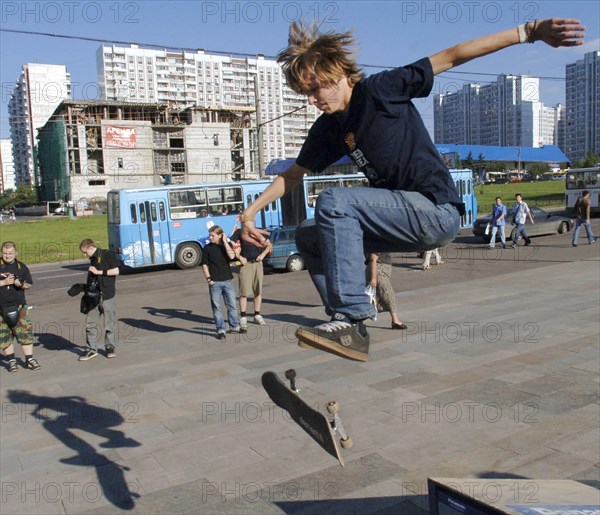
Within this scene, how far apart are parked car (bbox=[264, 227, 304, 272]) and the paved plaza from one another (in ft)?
27.7

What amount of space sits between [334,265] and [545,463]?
3.83 m

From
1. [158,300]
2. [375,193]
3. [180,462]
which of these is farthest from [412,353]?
[158,300]

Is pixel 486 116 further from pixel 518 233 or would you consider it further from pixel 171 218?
pixel 171 218

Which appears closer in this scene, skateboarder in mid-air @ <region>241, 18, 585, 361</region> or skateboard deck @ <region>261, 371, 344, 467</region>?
skateboarder in mid-air @ <region>241, 18, 585, 361</region>

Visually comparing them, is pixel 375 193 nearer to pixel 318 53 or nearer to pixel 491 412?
pixel 318 53

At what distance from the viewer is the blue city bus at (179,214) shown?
21.7m

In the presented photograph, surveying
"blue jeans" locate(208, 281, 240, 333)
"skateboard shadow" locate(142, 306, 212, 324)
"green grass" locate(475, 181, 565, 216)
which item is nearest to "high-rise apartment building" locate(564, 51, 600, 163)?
"green grass" locate(475, 181, 565, 216)

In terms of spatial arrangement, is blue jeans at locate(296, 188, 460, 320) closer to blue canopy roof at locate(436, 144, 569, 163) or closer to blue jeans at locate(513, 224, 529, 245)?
blue jeans at locate(513, 224, 529, 245)

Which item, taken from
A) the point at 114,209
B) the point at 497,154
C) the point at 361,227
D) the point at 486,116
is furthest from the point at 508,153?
the point at 361,227

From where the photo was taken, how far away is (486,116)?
307ft

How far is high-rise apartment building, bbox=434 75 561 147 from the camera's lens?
286 feet

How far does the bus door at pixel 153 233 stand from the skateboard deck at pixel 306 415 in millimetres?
19665

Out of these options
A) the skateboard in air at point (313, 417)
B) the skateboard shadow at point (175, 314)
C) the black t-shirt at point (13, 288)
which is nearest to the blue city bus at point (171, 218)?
the skateboard shadow at point (175, 314)

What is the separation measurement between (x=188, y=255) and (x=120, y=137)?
6153cm
